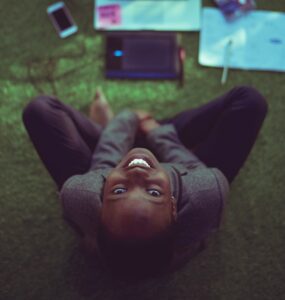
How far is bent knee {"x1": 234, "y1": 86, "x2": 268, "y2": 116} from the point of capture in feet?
3.49

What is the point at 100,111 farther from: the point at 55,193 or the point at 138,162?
the point at 138,162

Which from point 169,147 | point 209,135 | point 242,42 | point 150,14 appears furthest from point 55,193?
point 242,42

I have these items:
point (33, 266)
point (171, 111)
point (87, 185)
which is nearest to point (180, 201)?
point (87, 185)

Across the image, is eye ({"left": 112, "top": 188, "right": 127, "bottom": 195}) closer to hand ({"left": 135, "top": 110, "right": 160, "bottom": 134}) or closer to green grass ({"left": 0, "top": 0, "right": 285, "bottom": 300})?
hand ({"left": 135, "top": 110, "right": 160, "bottom": 134})

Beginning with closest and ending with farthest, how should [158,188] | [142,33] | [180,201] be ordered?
[158,188], [180,201], [142,33]

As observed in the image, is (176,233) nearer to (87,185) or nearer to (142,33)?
(87,185)

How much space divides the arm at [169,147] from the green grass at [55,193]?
23 centimetres

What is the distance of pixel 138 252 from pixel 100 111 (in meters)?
0.62

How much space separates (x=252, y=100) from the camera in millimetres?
1065

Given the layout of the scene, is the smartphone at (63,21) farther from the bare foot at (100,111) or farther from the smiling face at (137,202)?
the smiling face at (137,202)

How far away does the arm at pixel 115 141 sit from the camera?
1084mm

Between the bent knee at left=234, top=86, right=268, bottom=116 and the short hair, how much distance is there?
1.35ft

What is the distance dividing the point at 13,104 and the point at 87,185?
0.55 m

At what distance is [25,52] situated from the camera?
1392mm
